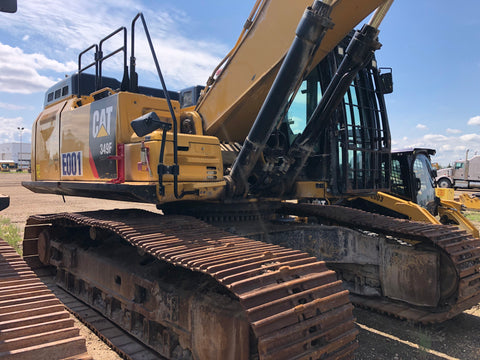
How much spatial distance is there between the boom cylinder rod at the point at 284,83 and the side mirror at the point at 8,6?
221cm

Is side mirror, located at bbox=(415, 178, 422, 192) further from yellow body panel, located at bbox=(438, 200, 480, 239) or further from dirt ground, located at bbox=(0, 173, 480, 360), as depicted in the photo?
dirt ground, located at bbox=(0, 173, 480, 360)

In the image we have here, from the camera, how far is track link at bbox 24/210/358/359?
246 cm

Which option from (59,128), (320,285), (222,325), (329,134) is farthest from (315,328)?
(59,128)

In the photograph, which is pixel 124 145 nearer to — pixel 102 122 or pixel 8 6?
pixel 102 122

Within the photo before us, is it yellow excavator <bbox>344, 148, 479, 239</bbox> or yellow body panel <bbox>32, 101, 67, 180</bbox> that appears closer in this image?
yellow body panel <bbox>32, 101, 67, 180</bbox>

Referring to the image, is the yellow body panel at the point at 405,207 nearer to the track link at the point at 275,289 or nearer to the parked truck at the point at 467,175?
the track link at the point at 275,289

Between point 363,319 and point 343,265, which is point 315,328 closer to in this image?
point 363,319

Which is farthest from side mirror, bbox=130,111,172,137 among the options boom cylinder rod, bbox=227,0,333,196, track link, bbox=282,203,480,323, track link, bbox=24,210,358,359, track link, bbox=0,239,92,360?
track link, bbox=282,203,480,323

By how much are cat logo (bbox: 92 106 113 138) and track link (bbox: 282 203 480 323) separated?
2.89 m

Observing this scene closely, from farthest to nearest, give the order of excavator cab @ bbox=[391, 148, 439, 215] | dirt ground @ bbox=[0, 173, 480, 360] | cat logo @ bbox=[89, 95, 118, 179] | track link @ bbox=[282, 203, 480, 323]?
excavator cab @ bbox=[391, 148, 439, 215] < cat logo @ bbox=[89, 95, 118, 179] < track link @ bbox=[282, 203, 480, 323] < dirt ground @ bbox=[0, 173, 480, 360]

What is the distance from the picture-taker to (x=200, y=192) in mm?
4039

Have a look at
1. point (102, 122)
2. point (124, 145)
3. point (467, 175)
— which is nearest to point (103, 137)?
point (102, 122)

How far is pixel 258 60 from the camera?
4.40 metres

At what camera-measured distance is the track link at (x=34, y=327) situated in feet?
7.11
